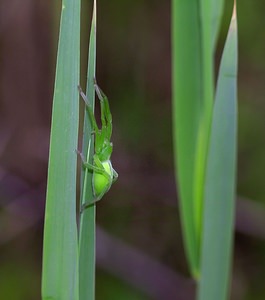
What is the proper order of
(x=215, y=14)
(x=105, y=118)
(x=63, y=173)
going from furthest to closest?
(x=215, y=14) < (x=105, y=118) < (x=63, y=173)

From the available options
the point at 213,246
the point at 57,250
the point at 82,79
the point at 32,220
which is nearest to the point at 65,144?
the point at 57,250

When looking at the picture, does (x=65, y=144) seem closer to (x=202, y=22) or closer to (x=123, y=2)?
(x=202, y=22)

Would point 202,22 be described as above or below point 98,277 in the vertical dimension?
above

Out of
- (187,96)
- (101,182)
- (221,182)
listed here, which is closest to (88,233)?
(101,182)

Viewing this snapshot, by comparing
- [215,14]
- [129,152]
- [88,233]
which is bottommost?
[129,152]

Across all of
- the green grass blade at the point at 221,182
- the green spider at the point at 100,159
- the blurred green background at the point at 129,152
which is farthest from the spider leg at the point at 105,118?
the blurred green background at the point at 129,152

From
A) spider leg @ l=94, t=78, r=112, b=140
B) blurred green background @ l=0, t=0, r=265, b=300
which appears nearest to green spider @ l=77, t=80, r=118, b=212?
spider leg @ l=94, t=78, r=112, b=140

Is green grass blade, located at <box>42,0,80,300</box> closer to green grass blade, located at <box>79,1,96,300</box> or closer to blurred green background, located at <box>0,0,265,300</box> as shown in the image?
green grass blade, located at <box>79,1,96,300</box>

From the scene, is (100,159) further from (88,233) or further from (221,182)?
(221,182)
